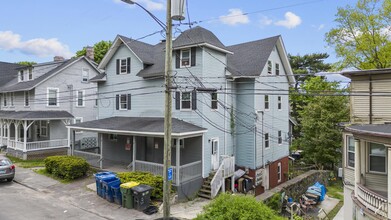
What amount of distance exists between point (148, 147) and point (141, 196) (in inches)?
291

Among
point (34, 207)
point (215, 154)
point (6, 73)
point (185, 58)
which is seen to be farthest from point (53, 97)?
point (215, 154)

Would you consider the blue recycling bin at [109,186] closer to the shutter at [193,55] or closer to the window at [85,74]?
the shutter at [193,55]

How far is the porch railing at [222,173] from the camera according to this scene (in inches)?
643

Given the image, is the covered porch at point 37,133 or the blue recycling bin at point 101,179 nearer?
the blue recycling bin at point 101,179

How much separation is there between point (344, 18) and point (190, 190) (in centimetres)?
2211

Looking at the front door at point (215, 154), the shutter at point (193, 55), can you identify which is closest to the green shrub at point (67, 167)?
the front door at point (215, 154)

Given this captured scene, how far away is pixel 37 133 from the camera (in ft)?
92.3

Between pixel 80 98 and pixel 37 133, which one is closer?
pixel 37 133

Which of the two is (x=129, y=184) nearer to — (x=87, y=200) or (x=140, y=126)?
(x=87, y=200)

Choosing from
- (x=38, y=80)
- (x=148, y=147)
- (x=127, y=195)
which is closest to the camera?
(x=127, y=195)

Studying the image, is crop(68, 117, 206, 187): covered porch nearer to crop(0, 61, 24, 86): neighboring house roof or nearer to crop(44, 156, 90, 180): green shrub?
crop(44, 156, 90, 180): green shrub

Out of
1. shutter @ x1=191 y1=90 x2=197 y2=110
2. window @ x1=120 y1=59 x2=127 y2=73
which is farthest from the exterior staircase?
window @ x1=120 y1=59 x2=127 y2=73

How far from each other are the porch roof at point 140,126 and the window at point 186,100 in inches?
41.1

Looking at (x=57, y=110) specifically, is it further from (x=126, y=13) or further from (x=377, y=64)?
(x=377, y=64)
